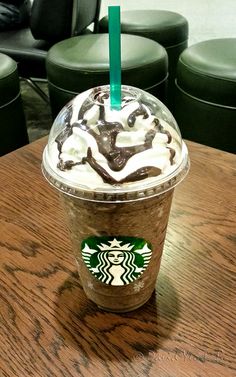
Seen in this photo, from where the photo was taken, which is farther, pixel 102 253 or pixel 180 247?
pixel 180 247

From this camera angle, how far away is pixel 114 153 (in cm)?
57

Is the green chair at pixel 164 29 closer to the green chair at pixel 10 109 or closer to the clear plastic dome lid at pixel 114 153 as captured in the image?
the green chair at pixel 10 109

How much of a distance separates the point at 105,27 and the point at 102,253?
220 centimetres

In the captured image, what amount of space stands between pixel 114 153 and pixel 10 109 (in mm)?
1463

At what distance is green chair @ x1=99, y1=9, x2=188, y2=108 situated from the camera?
7.62 feet

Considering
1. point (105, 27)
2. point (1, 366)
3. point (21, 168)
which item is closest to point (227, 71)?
point (21, 168)

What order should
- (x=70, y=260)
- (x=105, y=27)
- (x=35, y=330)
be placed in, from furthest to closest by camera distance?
(x=105, y=27) → (x=70, y=260) → (x=35, y=330)

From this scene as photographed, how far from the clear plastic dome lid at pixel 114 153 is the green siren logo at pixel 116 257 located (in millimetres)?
80

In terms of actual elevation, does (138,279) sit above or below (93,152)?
below

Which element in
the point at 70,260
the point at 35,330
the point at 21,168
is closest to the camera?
the point at 35,330

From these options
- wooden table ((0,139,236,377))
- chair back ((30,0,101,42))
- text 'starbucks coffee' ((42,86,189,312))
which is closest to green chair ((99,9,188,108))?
chair back ((30,0,101,42))

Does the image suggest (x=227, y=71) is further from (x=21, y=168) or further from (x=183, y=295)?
(x=183, y=295)

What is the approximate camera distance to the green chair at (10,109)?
1.86 metres

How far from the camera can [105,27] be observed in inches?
101
